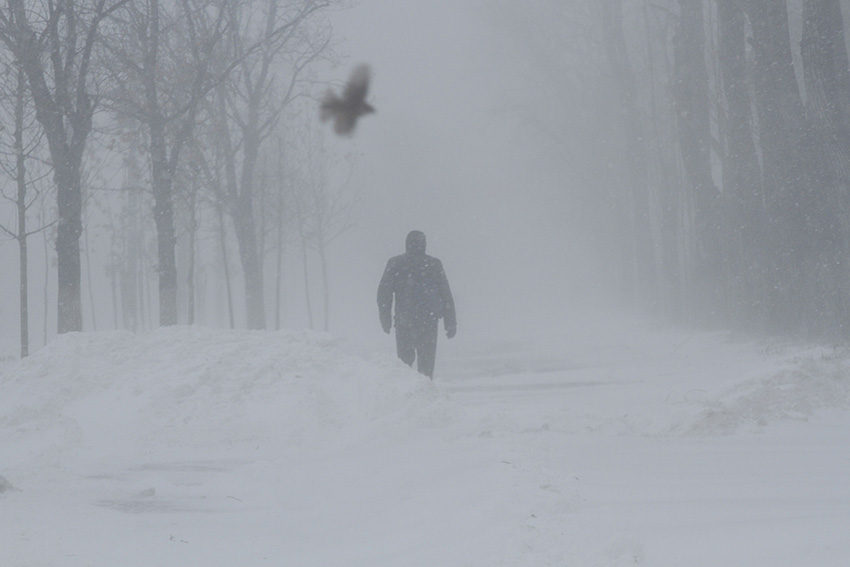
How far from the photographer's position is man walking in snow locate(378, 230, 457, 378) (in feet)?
38.4

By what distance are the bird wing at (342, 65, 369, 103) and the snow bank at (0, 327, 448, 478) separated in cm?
1556

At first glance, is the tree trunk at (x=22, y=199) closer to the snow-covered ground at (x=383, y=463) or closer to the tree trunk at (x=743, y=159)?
the snow-covered ground at (x=383, y=463)

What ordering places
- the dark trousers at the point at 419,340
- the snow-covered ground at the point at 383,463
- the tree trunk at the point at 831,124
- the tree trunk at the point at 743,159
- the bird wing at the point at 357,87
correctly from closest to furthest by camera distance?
1. the snow-covered ground at the point at 383,463
2. the dark trousers at the point at 419,340
3. the tree trunk at the point at 831,124
4. the tree trunk at the point at 743,159
5. the bird wing at the point at 357,87

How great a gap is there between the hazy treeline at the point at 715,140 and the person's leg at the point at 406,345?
549cm

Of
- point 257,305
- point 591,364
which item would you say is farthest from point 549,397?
point 257,305

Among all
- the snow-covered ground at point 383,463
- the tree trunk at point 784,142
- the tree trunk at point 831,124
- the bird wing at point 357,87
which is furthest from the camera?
the bird wing at point 357,87

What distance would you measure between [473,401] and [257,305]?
13131mm

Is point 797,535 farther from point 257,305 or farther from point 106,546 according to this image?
point 257,305

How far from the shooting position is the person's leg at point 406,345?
1173 cm

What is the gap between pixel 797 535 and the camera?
4.48m

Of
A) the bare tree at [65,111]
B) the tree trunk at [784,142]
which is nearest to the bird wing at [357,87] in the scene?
the bare tree at [65,111]

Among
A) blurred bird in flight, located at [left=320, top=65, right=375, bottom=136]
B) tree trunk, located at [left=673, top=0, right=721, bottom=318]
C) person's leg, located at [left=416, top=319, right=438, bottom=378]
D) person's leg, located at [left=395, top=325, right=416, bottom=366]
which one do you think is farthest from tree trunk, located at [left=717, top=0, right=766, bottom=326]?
blurred bird in flight, located at [left=320, top=65, right=375, bottom=136]

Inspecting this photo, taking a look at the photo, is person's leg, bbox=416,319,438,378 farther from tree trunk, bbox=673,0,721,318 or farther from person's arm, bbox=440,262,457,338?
tree trunk, bbox=673,0,721,318

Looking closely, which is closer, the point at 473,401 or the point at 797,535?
the point at 797,535
